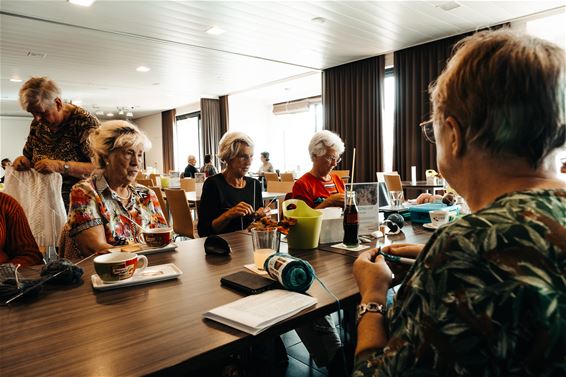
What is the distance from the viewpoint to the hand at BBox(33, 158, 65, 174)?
86.1 inches

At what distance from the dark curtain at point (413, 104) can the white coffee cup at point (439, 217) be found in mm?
4404

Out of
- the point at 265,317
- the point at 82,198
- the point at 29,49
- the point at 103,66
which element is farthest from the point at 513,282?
the point at 103,66

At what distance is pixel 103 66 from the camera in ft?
23.0

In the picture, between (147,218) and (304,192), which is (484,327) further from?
(304,192)

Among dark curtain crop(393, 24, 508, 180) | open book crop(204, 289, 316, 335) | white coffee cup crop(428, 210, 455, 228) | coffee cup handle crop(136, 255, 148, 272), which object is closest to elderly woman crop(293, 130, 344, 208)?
white coffee cup crop(428, 210, 455, 228)

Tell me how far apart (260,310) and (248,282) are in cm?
17

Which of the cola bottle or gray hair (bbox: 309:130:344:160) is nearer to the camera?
the cola bottle

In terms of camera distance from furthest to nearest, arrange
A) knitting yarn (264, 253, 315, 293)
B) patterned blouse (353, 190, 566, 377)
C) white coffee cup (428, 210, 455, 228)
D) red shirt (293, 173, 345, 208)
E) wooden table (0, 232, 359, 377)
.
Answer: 1. red shirt (293, 173, 345, 208)
2. white coffee cup (428, 210, 455, 228)
3. knitting yarn (264, 253, 315, 293)
4. wooden table (0, 232, 359, 377)
5. patterned blouse (353, 190, 566, 377)

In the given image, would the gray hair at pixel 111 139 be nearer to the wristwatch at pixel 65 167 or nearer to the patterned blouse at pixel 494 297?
the wristwatch at pixel 65 167

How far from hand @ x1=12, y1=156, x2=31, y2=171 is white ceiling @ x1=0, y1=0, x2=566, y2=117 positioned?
2.67m

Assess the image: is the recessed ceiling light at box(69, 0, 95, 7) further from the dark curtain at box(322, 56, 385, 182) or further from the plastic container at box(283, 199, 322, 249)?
the dark curtain at box(322, 56, 385, 182)

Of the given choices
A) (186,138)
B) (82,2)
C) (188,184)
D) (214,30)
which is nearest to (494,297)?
(82,2)

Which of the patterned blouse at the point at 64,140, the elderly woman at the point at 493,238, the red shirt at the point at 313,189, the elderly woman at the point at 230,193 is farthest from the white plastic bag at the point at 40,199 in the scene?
the elderly woman at the point at 493,238

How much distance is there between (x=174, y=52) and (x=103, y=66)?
1661 mm
